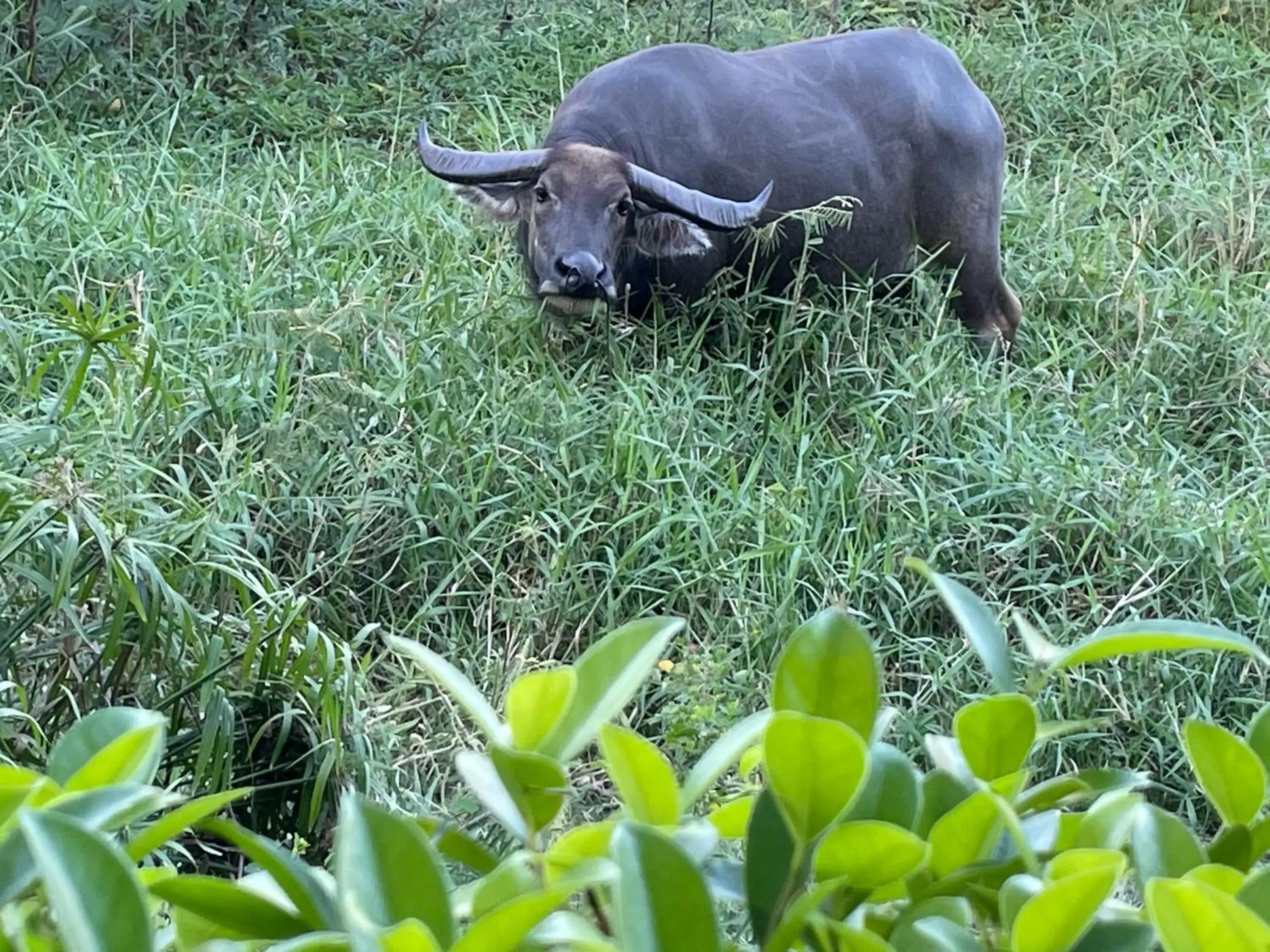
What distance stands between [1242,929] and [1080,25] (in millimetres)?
7194

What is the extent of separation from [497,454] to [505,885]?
121 inches

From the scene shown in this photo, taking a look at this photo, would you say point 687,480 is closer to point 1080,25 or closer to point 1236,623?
point 1236,623

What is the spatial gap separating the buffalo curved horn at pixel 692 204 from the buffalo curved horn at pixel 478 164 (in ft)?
1.04

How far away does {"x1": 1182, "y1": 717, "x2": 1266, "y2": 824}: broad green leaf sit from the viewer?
0.91m

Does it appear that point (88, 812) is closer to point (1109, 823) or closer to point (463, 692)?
point (463, 692)

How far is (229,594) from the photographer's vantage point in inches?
114

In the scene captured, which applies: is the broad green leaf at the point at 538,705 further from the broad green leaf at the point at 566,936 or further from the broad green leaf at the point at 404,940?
the broad green leaf at the point at 404,940

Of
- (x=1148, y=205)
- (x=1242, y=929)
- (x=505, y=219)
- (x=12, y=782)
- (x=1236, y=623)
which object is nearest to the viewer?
(x=1242, y=929)

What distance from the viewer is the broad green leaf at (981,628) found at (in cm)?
96

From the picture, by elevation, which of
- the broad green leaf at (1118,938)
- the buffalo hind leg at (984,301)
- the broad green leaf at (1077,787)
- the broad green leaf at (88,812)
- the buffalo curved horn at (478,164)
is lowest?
the buffalo hind leg at (984,301)

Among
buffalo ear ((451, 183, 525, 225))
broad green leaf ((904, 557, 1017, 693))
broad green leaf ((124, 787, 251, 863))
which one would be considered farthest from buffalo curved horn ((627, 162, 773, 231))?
broad green leaf ((124, 787, 251, 863))

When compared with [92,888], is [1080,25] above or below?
below

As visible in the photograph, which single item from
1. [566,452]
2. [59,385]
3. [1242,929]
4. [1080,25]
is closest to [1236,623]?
[566,452]

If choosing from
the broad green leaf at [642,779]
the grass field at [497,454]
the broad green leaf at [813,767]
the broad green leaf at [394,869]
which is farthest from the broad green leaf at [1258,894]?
the grass field at [497,454]
